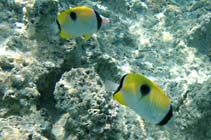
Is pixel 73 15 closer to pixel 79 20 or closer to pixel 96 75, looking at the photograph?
pixel 79 20

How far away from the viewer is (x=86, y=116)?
12.7ft

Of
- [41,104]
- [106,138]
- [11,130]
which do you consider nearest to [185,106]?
[106,138]

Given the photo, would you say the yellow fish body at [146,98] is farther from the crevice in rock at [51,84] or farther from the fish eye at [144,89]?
the crevice in rock at [51,84]

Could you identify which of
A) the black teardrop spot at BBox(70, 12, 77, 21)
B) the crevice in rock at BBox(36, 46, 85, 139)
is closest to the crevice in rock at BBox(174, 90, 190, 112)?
the crevice in rock at BBox(36, 46, 85, 139)

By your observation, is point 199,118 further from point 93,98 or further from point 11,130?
point 11,130

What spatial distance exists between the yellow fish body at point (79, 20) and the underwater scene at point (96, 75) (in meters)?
0.01

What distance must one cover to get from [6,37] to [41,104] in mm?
1366

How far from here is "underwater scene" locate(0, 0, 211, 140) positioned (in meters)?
3.18

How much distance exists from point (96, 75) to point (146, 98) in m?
2.30

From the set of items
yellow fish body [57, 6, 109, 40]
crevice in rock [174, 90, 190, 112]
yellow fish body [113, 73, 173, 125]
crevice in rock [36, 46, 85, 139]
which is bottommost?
crevice in rock [174, 90, 190, 112]

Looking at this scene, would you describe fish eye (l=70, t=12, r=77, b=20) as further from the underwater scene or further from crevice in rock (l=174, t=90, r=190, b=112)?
crevice in rock (l=174, t=90, r=190, b=112)

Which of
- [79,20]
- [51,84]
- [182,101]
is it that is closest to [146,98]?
[79,20]

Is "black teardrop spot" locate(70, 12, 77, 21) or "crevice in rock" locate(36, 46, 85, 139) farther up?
"black teardrop spot" locate(70, 12, 77, 21)

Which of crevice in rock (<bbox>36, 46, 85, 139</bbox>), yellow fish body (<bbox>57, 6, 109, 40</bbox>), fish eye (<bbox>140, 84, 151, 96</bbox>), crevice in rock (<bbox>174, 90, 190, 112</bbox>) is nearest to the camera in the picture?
fish eye (<bbox>140, 84, 151, 96</bbox>)
